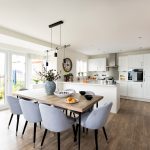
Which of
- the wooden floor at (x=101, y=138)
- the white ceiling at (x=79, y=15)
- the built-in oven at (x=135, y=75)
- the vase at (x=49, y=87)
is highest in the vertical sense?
the white ceiling at (x=79, y=15)

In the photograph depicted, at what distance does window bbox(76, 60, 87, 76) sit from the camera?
6716mm

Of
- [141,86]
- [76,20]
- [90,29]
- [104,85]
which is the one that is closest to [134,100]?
[141,86]

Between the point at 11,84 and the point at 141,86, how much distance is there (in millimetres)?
5532

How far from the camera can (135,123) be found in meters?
3.14

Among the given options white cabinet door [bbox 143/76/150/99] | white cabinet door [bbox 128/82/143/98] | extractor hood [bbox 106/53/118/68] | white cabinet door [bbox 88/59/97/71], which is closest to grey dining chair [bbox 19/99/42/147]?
white cabinet door [bbox 128/82/143/98]

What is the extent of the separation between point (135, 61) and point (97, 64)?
2160 mm

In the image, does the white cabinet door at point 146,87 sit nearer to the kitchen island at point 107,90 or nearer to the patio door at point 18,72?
the kitchen island at point 107,90

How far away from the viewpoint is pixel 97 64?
7.23 metres

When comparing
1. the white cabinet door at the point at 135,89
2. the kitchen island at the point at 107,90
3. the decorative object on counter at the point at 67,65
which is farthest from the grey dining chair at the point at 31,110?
the white cabinet door at the point at 135,89

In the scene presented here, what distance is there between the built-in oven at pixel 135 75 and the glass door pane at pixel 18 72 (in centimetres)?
491

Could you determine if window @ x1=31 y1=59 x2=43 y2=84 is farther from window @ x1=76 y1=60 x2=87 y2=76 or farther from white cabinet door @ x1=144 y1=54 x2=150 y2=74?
white cabinet door @ x1=144 y1=54 x2=150 y2=74

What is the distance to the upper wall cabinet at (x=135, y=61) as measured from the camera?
5.58m

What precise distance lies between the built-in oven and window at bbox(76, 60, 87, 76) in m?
2.58

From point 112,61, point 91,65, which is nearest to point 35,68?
point 91,65
